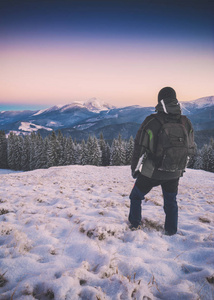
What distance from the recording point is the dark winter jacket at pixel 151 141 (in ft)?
9.75

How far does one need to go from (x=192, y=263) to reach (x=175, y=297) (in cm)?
97

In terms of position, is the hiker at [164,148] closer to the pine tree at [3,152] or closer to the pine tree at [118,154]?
the pine tree at [118,154]

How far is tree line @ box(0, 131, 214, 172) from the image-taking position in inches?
1795

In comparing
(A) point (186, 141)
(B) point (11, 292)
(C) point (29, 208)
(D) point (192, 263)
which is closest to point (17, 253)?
(B) point (11, 292)

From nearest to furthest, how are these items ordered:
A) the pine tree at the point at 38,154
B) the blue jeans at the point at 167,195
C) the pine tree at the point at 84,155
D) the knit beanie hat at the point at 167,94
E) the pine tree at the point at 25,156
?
the knit beanie hat at the point at 167,94
the blue jeans at the point at 167,195
the pine tree at the point at 84,155
the pine tree at the point at 38,154
the pine tree at the point at 25,156

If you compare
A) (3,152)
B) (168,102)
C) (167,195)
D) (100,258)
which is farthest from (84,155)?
(100,258)

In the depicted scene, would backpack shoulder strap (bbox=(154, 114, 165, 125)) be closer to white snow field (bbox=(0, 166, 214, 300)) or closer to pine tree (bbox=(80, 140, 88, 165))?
white snow field (bbox=(0, 166, 214, 300))

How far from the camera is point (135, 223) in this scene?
354 cm

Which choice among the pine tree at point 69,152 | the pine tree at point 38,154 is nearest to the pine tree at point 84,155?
the pine tree at point 69,152

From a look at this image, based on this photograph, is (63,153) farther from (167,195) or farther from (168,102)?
(168,102)

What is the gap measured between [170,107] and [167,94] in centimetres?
34

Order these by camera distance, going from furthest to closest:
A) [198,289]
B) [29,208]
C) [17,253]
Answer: [29,208] → [17,253] → [198,289]

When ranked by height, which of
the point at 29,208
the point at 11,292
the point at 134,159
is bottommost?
the point at 29,208

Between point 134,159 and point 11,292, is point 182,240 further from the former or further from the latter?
point 11,292
